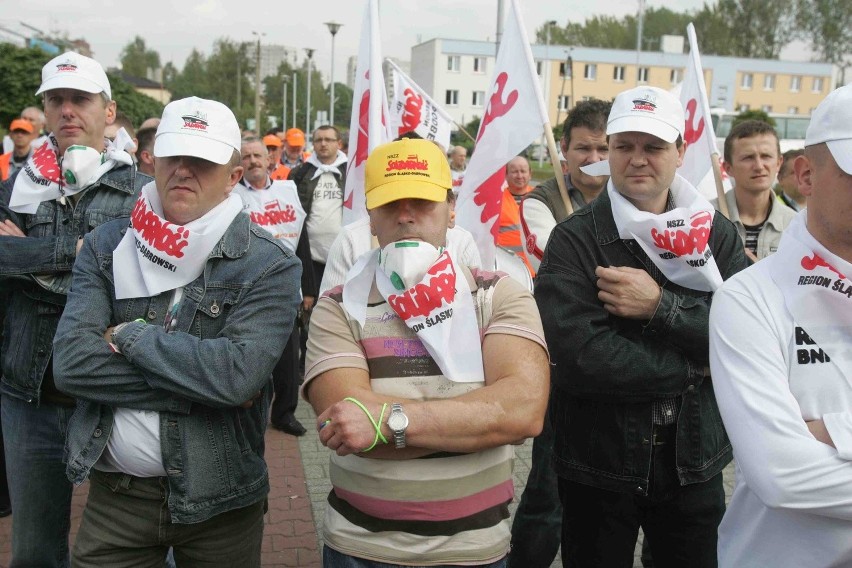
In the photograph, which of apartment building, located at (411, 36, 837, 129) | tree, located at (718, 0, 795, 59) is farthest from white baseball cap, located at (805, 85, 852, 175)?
tree, located at (718, 0, 795, 59)

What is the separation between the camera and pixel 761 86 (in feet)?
249

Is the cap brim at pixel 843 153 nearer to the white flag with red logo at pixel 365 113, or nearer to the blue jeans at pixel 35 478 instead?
the blue jeans at pixel 35 478

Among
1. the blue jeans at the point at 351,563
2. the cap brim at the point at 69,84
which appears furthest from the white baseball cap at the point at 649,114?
the cap brim at the point at 69,84

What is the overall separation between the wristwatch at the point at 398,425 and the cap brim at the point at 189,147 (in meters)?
1.12

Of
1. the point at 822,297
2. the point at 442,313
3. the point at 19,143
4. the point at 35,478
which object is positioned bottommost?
the point at 35,478

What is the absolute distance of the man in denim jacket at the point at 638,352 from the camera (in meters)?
2.85

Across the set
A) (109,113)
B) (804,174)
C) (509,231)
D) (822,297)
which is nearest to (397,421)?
(822,297)

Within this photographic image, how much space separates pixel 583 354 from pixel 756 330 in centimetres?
80

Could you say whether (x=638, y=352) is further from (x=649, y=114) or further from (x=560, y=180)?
(x=560, y=180)

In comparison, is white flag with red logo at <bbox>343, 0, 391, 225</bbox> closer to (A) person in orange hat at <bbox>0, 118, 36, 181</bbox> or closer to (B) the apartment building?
(A) person in orange hat at <bbox>0, 118, 36, 181</bbox>

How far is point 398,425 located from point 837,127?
130 centimetres

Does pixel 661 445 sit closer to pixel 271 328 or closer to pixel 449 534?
pixel 449 534

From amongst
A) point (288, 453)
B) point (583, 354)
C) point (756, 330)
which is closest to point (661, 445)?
point (583, 354)

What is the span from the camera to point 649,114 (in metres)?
3.13
